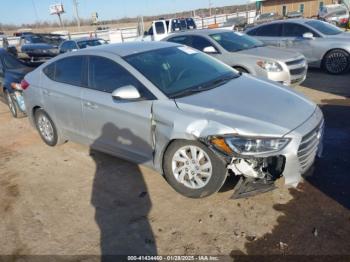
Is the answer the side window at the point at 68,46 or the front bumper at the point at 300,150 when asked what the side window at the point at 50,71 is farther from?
the side window at the point at 68,46

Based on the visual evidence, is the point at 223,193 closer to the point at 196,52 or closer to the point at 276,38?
the point at 196,52

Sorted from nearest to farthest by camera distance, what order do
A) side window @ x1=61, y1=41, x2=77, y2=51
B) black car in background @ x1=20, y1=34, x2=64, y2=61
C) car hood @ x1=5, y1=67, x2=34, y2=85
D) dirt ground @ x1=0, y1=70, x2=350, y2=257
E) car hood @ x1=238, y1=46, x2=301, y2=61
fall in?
dirt ground @ x1=0, y1=70, x2=350, y2=257, car hood @ x1=5, y1=67, x2=34, y2=85, car hood @ x1=238, y1=46, x2=301, y2=61, side window @ x1=61, y1=41, x2=77, y2=51, black car in background @ x1=20, y1=34, x2=64, y2=61

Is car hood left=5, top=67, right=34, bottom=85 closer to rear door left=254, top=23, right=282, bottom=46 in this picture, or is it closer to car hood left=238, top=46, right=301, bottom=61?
car hood left=238, top=46, right=301, bottom=61

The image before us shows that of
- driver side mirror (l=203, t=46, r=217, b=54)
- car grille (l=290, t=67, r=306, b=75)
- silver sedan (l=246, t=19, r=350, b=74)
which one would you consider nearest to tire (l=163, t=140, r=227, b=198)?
driver side mirror (l=203, t=46, r=217, b=54)

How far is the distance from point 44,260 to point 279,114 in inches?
104

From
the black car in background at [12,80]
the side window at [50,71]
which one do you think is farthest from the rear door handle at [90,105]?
the black car in background at [12,80]

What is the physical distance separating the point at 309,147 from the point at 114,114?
2249 mm

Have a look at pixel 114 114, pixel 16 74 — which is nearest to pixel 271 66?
pixel 114 114

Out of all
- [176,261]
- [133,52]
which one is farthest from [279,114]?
[133,52]

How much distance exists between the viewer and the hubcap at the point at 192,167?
3652 mm

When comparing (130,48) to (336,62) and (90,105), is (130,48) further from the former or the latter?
(336,62)

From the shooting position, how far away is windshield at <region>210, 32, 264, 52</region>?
8.47 meters

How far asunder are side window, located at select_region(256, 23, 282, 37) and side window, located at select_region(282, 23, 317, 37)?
0.18 metres

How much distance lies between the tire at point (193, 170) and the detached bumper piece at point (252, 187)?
0.19m
